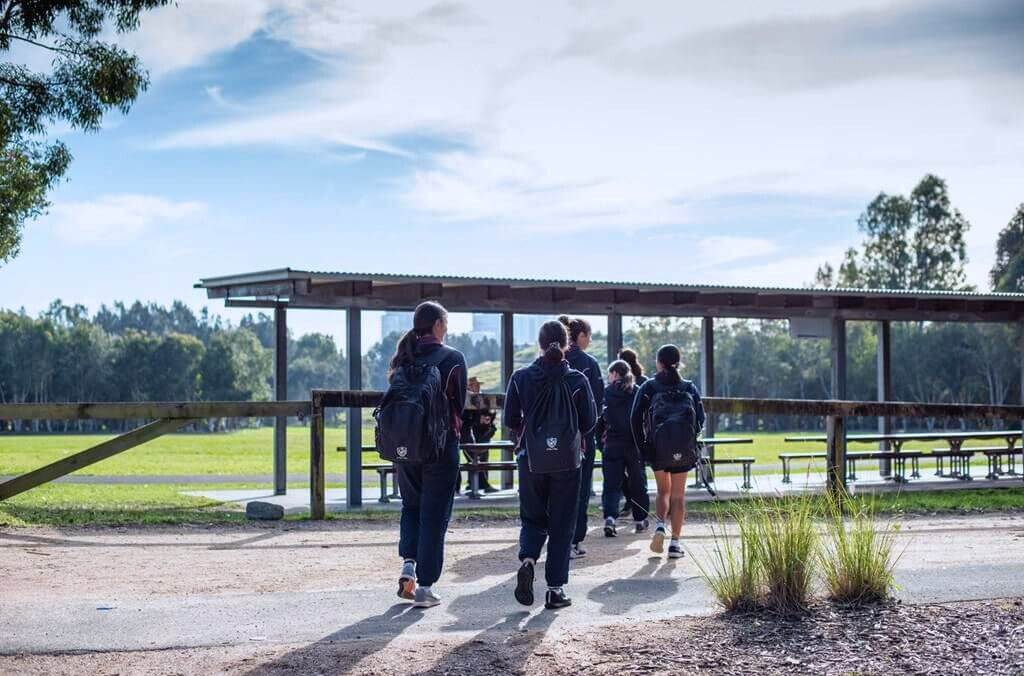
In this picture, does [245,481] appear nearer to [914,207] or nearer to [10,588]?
[10,588]

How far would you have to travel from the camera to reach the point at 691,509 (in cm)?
1245

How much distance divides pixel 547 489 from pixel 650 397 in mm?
2124

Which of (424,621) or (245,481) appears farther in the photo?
(245,481)

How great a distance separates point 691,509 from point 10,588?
279 inches

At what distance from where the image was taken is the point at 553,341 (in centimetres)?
699

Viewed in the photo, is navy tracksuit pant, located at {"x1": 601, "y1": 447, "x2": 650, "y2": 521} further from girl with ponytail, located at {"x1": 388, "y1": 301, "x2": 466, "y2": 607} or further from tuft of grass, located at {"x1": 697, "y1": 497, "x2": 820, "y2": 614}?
tuft of grass, located at {"x1": 697, "y1": 497, "x2": 820, "y2": 614}

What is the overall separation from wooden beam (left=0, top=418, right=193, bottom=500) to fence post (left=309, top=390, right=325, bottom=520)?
47.4 inches

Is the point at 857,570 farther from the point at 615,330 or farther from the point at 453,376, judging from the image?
the point at 615,330

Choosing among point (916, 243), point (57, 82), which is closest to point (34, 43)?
point (57, 82)

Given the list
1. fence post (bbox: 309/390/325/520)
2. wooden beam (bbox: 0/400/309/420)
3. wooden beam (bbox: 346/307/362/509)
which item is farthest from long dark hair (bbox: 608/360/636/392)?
wooden beam (bbox: 346/307/362/509)

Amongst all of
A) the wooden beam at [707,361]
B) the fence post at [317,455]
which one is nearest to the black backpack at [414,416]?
the fence post at [317,455]

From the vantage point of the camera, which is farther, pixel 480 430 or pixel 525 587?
pixel 480 430

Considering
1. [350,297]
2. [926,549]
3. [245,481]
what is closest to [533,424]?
[926,549]

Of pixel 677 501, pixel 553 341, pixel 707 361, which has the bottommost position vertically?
pixel 677 501
